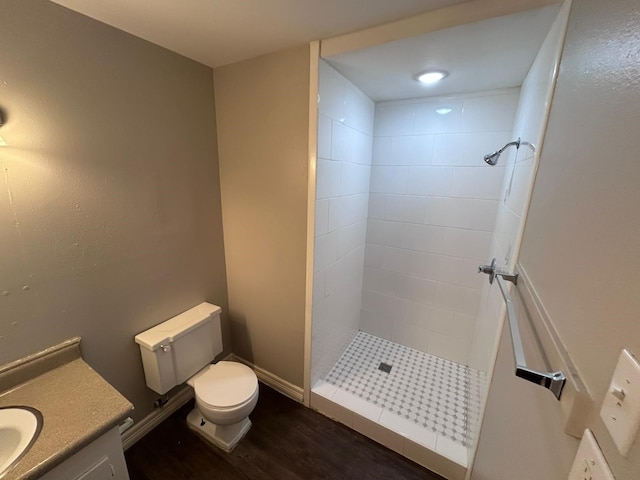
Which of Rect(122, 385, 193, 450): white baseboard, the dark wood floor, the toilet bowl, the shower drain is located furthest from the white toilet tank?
the shower drain

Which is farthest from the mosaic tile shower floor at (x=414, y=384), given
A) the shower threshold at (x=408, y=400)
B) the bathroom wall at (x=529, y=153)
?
the bathroom wall at (x=529, y=153)

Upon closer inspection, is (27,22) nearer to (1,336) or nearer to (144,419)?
(1,336)

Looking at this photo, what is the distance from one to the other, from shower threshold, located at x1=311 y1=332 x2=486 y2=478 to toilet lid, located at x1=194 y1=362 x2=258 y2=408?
53cm

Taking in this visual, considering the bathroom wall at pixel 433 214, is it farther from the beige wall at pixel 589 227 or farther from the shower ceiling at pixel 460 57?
the beige wall at pixel 589 227

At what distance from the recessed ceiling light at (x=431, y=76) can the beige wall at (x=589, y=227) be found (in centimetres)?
78

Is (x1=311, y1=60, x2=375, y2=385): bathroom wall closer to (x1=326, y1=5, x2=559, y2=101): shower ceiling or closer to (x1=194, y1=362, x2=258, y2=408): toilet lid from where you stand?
(x1=326, y1=5, x2=559, y2=101): shower ceiling

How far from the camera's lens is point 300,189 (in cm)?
159

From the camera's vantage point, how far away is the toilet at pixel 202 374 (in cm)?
146

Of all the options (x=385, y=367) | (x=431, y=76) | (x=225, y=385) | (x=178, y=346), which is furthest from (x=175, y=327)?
(x=431, y=76)

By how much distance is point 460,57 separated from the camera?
52.0 inches

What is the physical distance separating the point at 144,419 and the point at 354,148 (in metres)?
2.26

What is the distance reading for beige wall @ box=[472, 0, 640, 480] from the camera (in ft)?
1.23

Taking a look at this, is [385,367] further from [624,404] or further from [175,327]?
[624,404]

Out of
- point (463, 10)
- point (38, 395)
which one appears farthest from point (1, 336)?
point (463, 10)
